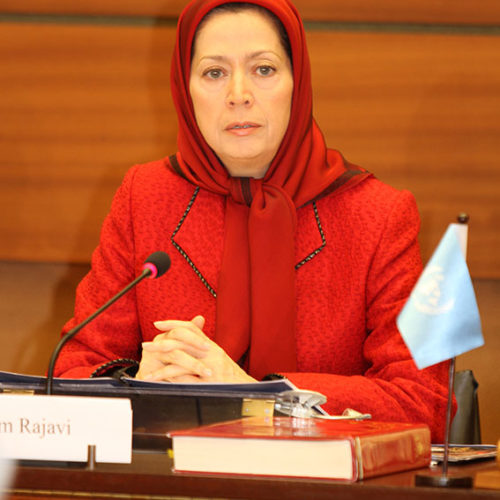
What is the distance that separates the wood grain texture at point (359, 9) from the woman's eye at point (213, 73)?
66 centimetres

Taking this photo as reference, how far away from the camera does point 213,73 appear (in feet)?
6.24

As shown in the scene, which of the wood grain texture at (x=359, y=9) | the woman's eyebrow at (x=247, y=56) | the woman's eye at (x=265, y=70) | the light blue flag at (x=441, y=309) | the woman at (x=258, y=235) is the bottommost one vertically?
the light blue flag at (x=441, y=309)

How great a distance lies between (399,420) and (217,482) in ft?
2.36

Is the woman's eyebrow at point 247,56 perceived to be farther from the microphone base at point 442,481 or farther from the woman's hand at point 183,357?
the microphone base at point 442,481

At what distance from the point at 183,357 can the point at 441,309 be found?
0.60 metres

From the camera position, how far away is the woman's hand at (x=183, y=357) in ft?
4.90

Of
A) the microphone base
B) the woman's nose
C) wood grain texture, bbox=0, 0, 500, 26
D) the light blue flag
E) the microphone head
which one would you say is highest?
wood grain texture, bbox=0, 0, 500, 26

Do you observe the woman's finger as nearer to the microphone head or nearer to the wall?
the microphone head

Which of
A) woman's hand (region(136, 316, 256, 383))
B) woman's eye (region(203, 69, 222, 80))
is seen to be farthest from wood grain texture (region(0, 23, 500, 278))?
woman's hand (region(136, 316, 256, 383))

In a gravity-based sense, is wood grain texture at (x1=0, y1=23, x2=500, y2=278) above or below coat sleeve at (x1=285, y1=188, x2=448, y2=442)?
above

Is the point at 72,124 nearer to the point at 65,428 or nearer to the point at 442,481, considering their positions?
the point at 65,428

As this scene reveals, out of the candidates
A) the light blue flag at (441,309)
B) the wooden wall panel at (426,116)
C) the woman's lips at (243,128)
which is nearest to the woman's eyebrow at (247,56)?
the woman's lips at (243,128)

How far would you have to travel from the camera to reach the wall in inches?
94.7

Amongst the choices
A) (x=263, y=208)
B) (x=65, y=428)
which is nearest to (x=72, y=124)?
(x=263, y=208)
